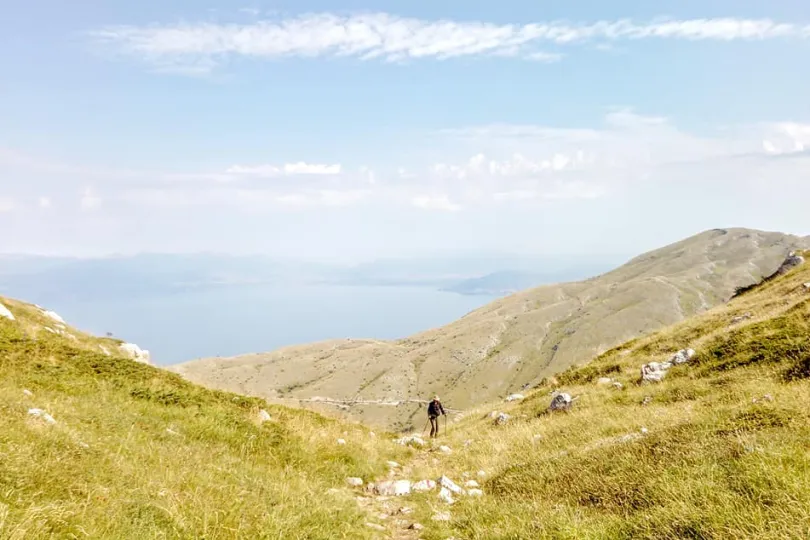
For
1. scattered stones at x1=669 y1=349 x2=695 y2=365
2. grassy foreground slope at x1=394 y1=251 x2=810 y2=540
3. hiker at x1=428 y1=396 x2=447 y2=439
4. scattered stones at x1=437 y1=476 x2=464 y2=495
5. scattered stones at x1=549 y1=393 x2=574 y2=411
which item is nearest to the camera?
grassy foreground slope at x1=394 y1=251 x2=810 y2=540

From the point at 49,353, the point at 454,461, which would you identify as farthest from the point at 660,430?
the point at 49,353

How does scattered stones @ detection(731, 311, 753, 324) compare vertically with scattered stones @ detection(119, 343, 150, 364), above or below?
above

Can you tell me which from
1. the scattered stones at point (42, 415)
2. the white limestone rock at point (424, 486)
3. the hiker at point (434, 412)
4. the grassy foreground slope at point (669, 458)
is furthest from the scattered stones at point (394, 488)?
the hiker at point (434, 412)

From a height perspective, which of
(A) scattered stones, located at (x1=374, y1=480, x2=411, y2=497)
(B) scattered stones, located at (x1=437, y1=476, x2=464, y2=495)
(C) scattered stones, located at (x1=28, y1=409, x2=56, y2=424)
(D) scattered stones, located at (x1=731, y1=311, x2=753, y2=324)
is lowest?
(A) scattered stones, located at (x1=374, y1=480, x2=411, y2=497)

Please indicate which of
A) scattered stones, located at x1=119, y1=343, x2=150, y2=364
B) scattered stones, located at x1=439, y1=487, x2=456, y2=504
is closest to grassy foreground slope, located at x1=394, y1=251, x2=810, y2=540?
scattered stones, located at x1=439, y1=487, x2=456, y2=504

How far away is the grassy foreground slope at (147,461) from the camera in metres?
6.29

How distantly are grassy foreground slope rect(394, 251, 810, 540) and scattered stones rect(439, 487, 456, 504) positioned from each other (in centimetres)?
37

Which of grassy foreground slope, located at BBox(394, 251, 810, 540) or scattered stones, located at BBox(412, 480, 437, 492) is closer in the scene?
grassy foreground slope, located at BBox(394, 251, 810, 540)

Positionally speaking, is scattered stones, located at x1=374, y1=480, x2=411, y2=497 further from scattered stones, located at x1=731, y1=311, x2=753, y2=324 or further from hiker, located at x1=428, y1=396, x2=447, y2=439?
scattered stones, located at x1=731, y1=311, x2=753, y2=324

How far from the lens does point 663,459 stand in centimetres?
919

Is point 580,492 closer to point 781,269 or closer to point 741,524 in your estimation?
point 741,524

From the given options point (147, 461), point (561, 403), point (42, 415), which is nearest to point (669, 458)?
point (147, 461)

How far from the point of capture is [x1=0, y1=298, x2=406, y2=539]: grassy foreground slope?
6.29m

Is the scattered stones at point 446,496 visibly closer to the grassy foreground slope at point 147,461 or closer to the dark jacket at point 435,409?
the grassy foreground slope at point 147,461
